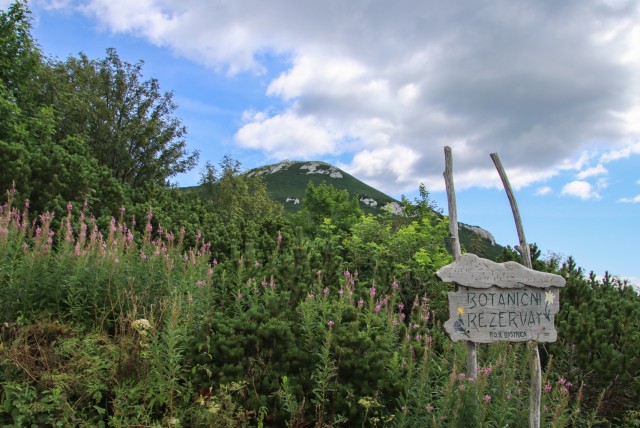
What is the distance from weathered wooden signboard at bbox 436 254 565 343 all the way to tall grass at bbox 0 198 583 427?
41 centimetres

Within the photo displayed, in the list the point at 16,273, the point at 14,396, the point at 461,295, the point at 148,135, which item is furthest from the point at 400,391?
the point at 148,135

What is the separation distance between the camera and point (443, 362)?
4613 millimetres

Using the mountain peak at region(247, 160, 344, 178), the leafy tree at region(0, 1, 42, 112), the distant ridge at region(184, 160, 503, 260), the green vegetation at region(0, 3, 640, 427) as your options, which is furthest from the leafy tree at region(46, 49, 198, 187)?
the mountain peak at region(247, 160, 344, 178)

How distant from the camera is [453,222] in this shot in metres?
5.10

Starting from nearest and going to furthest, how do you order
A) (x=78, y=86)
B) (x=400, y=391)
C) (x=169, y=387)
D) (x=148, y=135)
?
(x=169, y=387) < (x=400, y=391) < (x=78, y=86) < (x=148, y=135)

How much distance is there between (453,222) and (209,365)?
2.89 m

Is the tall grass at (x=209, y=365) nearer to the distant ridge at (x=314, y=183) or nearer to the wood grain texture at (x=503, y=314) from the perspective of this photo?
the wood grain texture at (x=503, y=314)

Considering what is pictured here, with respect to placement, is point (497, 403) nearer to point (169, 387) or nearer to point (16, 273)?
point (169, 387)

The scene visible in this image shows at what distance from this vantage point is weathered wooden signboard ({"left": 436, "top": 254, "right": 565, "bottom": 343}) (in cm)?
450

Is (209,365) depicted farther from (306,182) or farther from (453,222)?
(306,182)

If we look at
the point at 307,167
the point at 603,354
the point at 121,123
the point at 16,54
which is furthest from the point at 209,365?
the point at 307,167

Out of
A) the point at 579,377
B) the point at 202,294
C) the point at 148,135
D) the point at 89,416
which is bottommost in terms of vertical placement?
the point at 89,416

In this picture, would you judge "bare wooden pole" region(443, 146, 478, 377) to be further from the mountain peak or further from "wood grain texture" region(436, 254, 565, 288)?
the mountain peak

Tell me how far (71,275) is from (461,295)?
4109 millimetres
